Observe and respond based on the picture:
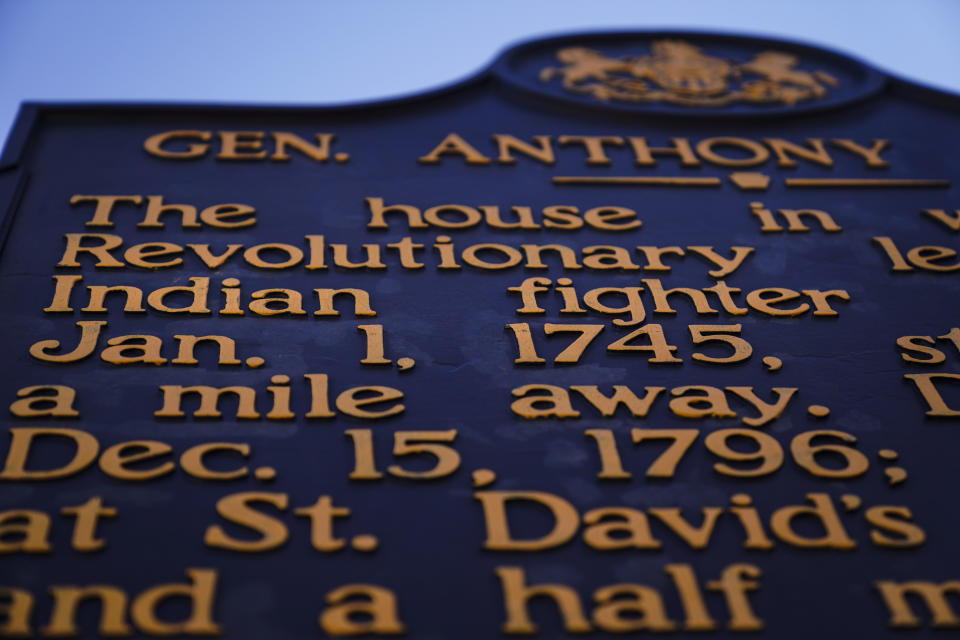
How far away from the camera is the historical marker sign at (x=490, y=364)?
15.0 ft

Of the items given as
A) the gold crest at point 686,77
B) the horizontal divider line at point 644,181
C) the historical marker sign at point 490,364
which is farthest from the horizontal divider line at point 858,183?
the gold crest at point 686,77

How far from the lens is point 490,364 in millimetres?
5695

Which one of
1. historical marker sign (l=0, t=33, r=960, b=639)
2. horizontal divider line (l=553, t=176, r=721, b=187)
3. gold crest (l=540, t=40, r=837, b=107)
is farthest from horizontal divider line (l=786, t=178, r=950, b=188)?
gold crest (l=540, t=40, r=837, b=107)

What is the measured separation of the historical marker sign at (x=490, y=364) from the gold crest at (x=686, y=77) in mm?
45

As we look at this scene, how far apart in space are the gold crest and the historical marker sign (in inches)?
1.8

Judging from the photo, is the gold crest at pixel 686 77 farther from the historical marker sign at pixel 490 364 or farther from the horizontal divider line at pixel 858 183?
the horizontal divider line at pixel 858 183

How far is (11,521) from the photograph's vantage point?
473 centimetres

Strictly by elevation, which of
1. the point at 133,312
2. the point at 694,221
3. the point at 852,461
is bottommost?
the point at 852,461

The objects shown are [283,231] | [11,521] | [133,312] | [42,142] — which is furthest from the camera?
[42,142]

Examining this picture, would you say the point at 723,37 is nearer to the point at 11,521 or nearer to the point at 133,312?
the point at 133,312

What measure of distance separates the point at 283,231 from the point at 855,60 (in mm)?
4588

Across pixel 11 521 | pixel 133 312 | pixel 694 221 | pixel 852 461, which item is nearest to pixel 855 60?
pixel 694 221

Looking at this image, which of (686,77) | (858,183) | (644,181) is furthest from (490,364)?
(686,77)

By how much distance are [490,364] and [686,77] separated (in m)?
3.51
